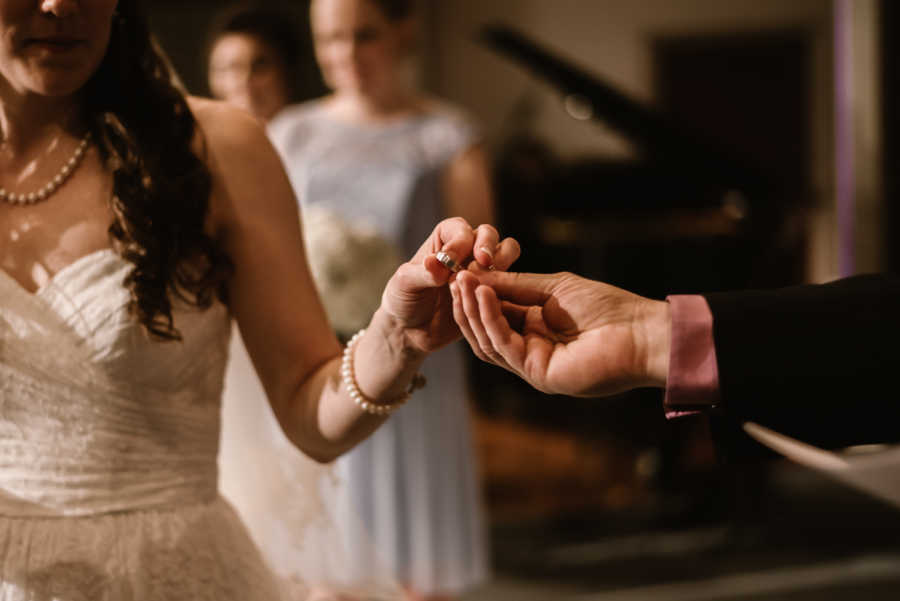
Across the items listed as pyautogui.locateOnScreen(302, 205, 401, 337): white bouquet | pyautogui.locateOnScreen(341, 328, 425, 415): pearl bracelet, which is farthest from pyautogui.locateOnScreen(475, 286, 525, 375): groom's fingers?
pyautogui.locateOnScreen(302, 205, 401, 337): white bouquet

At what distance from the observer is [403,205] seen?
2.73 metres

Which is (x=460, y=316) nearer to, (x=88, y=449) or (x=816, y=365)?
(x=816, y=365)

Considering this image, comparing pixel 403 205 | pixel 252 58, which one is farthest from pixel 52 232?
pixel 403 205

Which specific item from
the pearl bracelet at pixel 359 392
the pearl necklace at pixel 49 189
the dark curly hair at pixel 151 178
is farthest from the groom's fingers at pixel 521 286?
the pearl necklace at pixel 49 189

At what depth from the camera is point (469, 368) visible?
18.6 ft

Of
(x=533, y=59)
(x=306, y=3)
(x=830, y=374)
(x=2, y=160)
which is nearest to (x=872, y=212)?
(x=533, y=59)

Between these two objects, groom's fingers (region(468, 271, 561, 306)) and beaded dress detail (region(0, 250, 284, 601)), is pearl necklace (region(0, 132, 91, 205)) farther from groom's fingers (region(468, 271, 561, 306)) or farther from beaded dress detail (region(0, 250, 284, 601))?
groom's fingers (region(468, 271, 561, 306))

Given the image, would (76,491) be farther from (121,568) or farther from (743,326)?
(743,326)

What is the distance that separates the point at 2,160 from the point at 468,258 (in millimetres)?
549

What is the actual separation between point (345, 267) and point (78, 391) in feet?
4.39

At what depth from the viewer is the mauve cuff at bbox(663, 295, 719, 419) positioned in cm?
88

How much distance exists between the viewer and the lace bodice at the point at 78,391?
1072 mm

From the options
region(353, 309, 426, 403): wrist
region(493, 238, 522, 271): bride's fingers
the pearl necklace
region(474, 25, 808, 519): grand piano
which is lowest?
region(474, 25, 808, 519): grand piano

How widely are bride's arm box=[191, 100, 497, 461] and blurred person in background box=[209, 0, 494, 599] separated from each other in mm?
1432
